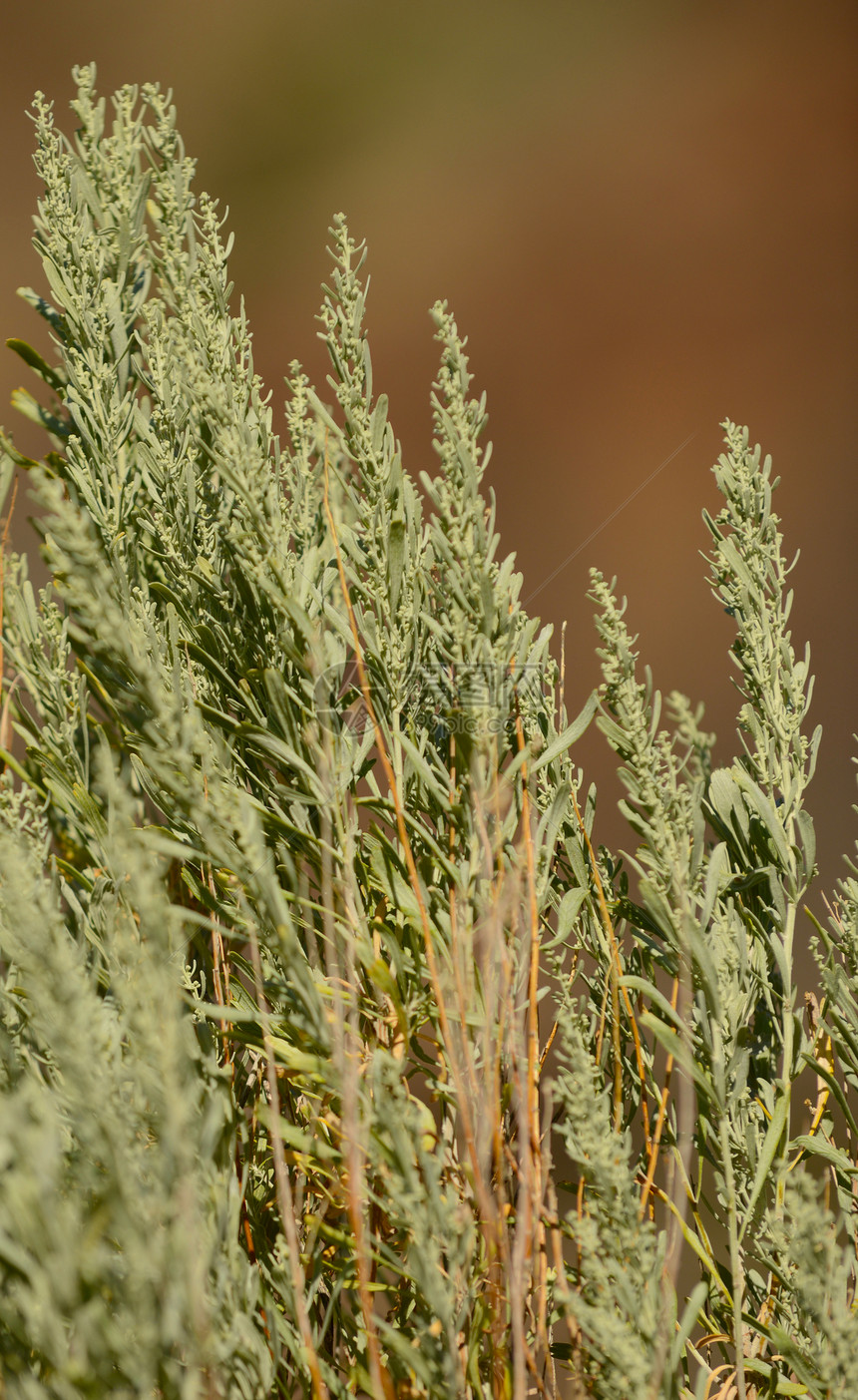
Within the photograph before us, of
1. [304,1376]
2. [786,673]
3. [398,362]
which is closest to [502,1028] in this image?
[304,1376]

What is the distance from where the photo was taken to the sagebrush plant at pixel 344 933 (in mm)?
345

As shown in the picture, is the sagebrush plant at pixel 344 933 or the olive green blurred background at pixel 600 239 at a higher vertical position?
the olive green blurred background at pixel 600 239

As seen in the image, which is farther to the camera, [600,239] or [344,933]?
[600,239]

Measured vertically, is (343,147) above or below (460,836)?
above

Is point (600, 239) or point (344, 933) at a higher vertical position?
point (600, 239)

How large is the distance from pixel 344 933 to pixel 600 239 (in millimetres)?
1080

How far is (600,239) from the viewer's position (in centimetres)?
112

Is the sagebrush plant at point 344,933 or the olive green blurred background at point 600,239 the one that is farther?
the olive green blurred background at point 600,239

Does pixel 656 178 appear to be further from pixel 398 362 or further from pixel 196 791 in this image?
pixel 196 791

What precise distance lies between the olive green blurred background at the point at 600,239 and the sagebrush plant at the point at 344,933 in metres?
0.48

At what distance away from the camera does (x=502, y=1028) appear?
0.46 m

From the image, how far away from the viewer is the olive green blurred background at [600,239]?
1074 mm

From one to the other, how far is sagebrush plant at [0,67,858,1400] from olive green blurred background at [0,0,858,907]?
0.48m

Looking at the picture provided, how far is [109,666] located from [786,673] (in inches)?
18.6
